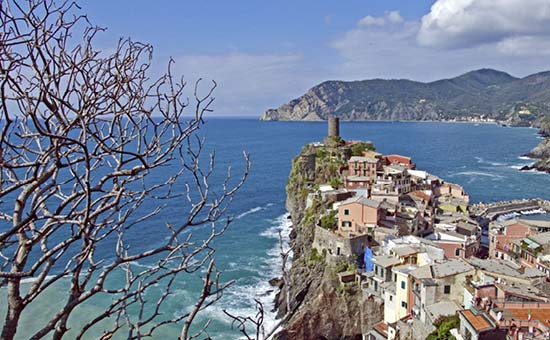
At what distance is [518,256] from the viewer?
1010 inches

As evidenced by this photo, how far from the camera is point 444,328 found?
16.9 metres

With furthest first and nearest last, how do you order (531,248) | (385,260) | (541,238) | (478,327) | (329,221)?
(329,221) → (541,238) → (531,248) → (385,260) → (478,327)

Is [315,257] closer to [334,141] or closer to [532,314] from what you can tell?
[532,314]

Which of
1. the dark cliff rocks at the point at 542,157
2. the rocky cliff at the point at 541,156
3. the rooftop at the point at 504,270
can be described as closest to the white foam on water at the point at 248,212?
the rooftop at the point at 504,270

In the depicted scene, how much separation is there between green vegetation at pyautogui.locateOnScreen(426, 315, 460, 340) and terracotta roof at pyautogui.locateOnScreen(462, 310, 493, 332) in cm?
96

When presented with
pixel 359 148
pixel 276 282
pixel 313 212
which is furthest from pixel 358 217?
pixel 359 148

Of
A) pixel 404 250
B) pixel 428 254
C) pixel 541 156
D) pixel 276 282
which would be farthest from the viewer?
pixel 541 156

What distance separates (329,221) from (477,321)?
1518 centimetres

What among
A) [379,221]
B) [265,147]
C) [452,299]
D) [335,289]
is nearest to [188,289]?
[335,289]

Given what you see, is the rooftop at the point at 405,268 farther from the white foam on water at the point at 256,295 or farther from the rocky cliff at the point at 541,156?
the rocky cliff at the point at 541,156

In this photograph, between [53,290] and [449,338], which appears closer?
[449,338]

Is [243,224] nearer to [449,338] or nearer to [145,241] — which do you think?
[145,241]

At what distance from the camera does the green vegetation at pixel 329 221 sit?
99.0 ft

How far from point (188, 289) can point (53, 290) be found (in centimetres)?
860
